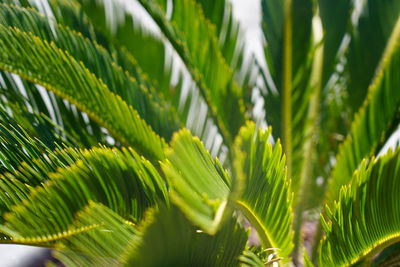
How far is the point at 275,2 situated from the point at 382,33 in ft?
2.11

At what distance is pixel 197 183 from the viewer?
134cm

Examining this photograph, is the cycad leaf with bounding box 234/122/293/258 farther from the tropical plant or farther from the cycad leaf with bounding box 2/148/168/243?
the cycad leaf with bounding box 2/148/168/243

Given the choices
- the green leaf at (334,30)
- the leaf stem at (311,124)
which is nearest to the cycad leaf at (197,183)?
the leaf stem at (311,124)

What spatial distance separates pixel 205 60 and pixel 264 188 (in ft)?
3.86

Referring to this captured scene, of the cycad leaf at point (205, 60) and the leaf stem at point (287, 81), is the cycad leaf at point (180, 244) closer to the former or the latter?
the cycad leaf at point (205, 60)

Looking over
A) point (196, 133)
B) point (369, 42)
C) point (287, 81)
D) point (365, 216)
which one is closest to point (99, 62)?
point (196, 133)

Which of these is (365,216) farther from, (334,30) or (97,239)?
(334,30)

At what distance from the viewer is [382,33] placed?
3.13 meters

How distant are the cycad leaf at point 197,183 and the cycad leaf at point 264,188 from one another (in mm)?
84

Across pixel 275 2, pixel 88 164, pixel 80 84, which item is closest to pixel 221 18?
pixel 275 2

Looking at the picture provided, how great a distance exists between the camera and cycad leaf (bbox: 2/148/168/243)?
154cm

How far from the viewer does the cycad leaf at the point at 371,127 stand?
2775 millimetres

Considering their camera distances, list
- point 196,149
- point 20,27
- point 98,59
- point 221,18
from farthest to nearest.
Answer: point 221,18 < point 98,59 < point 20,27 < point 196,149

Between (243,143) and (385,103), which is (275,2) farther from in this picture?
(243,143)
